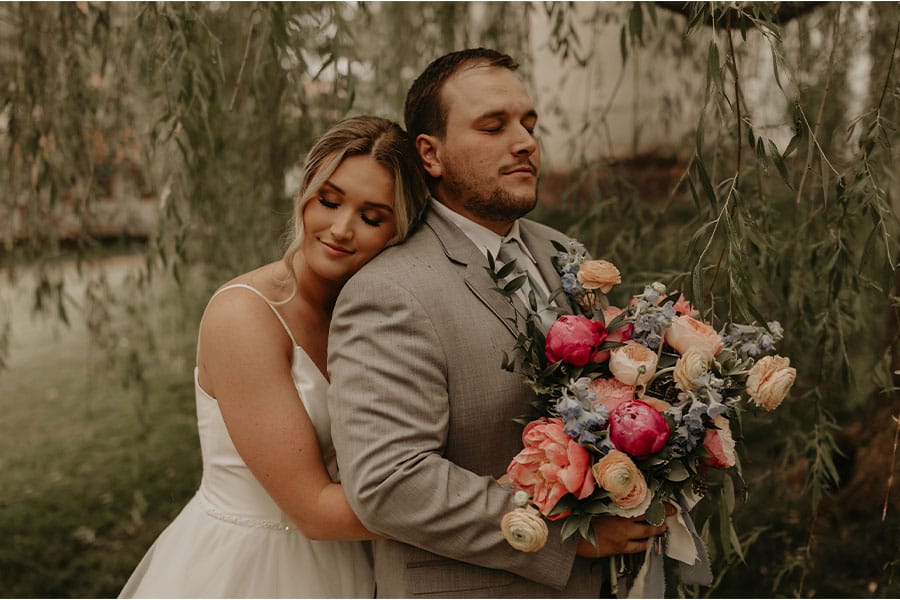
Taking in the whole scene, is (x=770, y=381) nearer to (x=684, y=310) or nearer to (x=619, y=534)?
(x=684, y=310)

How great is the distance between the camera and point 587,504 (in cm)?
127

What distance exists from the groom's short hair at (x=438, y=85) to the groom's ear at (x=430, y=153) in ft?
0.05

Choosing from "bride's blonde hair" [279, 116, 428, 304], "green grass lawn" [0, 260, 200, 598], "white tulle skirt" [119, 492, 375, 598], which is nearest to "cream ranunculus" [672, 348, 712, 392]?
"bride's blonde hair" [279, 116, 428, 304]

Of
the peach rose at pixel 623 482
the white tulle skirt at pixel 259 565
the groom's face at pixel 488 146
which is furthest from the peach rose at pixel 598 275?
the white tulle skirt at pixel 259 565

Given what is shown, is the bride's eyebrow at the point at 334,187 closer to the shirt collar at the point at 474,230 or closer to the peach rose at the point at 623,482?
the shirt collar at the point at 474,230

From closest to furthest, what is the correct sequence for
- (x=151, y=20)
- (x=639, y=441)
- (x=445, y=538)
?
(x=639, y=441) < (x=445, y=538) < (x=151, y=20)

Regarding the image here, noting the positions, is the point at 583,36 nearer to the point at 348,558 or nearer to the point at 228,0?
the point at 228,0

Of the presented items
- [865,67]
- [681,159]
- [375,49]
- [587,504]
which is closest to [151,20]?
[375,49]

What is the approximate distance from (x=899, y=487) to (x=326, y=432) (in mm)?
1660

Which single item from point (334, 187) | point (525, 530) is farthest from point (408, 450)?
point (334, 187)

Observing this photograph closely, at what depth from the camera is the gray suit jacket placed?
1.31 m

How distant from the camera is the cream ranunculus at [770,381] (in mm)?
1245

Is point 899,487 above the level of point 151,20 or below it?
below

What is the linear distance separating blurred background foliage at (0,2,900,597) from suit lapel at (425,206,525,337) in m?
0.34
